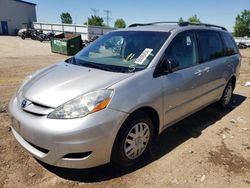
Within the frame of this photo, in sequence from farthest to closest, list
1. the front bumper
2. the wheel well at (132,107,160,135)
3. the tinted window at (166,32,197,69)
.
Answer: the tinted window at (166,32,197,69) < the wheel well at (132,107,160,135) < the front bumper

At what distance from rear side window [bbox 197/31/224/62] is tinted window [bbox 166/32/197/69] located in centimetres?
23

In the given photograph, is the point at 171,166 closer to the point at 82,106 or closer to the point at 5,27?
the point at 82,106

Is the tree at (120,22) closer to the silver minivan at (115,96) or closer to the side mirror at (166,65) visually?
the silver minivan at (115,96)

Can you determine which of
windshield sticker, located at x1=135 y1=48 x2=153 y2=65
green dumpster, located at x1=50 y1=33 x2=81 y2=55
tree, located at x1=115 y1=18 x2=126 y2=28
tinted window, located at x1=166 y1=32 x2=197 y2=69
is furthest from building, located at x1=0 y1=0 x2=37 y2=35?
windshield sticker, located at x1=135 y1=48 x2=153 y2=65

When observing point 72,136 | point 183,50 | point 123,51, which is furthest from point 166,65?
point 72,136

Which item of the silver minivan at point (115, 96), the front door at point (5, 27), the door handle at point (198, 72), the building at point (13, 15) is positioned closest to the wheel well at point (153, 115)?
the silver minivan at point (115, 96)

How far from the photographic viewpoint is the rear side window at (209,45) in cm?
410

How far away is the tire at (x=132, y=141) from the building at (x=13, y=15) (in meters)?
48.8

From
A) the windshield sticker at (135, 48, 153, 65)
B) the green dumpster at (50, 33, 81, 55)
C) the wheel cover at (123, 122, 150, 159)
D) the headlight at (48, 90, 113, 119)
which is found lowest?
the green dumpster at (50, 33, 81, 55)

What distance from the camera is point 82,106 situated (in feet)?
8.21

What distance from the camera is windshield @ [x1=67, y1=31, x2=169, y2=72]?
3207mm

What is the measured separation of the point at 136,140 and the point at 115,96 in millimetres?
702

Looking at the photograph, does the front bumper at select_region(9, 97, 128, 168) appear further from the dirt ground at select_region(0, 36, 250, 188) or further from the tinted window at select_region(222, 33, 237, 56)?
the tinted window at select_region(222, 33, 237, 56)

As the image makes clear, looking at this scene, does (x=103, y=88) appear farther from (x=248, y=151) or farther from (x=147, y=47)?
(x=248, y=151)
